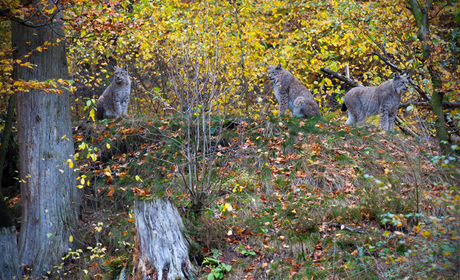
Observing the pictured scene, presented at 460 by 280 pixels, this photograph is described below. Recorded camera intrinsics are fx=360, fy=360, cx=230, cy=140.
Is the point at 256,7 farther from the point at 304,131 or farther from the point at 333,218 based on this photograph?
the point at 333,218

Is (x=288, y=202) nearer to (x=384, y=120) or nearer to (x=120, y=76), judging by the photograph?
(x=384, y=120)

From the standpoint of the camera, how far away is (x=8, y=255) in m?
5.01

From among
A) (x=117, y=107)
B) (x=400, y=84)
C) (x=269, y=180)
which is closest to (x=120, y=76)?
(x=117, y=107)

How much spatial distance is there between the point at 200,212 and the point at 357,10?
740cm

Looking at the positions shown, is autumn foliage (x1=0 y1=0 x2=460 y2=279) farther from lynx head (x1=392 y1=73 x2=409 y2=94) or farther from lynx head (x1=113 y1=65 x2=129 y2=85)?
lynx head (x1=113 y1=65 x2=129 y2=85)

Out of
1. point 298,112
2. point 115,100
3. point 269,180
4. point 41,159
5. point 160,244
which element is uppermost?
point 115,100

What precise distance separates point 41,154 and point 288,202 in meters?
4.36

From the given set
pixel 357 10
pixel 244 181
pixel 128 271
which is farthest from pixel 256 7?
pixel 128 271

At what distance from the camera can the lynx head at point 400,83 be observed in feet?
28.1

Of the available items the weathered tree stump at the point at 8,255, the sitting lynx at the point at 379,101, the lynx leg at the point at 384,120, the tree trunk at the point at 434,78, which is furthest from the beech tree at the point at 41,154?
the lynx leg at the point at 384,120

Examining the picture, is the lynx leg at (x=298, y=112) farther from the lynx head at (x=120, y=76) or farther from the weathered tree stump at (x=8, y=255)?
the weathered tree stump at (x=8, y=255)

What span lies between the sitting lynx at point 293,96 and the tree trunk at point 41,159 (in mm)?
5529

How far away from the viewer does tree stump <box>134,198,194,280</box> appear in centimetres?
470

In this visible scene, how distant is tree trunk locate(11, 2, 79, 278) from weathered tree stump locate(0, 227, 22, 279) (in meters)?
0.90
